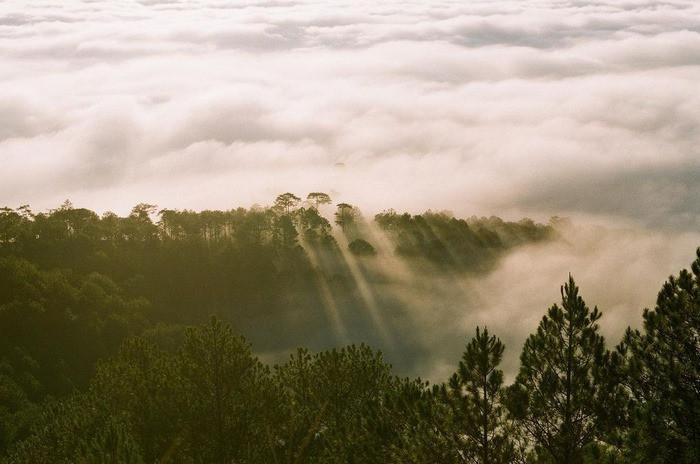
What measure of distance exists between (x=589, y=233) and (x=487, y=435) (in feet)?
606

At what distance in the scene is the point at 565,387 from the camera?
21.9 meters

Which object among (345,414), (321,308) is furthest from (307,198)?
(345,414)

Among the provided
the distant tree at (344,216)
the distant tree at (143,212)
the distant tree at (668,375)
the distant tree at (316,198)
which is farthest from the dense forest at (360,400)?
the distant tree at (316,198)

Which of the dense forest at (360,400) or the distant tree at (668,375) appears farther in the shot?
the dense forest at (360,400)

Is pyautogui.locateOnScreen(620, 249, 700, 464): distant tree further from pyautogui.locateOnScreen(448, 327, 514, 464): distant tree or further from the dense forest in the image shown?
pyautogui.locateOnScreen(448, 327, 514, 464): distant tree

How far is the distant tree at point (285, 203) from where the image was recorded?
133375 millimetres

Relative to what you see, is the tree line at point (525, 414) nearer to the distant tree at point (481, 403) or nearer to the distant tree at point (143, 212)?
the distant tree at point (481, 403)

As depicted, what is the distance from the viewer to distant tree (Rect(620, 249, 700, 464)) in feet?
64.0

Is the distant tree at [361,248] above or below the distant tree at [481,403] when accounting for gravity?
above

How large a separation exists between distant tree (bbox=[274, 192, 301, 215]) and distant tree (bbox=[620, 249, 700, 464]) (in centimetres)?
11256

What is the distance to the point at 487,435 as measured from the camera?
71.3ft

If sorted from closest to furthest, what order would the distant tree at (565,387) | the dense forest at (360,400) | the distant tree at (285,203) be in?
the dense forest at (360,400)
the distant tree at (565,387)
the distant tree at (285,203)

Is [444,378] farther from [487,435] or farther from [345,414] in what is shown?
[487,435]

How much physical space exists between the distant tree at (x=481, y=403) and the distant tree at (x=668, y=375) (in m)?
4.08
